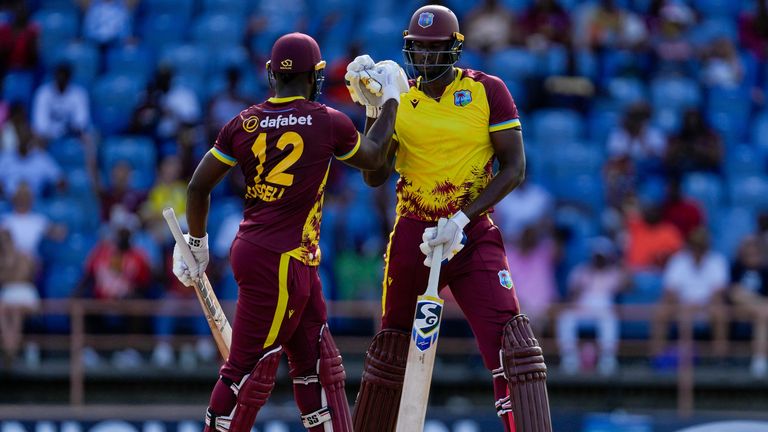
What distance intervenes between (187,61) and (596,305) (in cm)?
519

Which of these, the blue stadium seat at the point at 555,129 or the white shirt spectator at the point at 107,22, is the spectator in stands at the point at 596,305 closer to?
the blue stadium seat at the point at 555,129

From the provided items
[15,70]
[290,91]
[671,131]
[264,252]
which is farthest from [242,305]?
[15,70]

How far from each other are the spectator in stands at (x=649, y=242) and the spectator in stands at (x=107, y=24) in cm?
595

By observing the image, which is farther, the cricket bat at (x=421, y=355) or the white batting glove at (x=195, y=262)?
the white batting glove at (x=195, y=262)

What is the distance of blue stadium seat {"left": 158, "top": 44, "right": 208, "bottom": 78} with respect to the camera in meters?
14.2

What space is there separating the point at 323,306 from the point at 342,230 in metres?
5.27

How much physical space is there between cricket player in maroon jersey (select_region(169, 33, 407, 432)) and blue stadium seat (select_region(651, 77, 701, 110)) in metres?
7.39

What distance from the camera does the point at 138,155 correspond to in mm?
13344

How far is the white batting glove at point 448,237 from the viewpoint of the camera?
6766mm

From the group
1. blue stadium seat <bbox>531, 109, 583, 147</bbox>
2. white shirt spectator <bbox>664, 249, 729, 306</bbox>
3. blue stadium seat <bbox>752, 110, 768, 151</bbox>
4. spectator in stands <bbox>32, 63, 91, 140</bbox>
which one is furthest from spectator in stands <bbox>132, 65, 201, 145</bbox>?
blue stadium seat <bbox>752, 110, 768, 151</bbox>

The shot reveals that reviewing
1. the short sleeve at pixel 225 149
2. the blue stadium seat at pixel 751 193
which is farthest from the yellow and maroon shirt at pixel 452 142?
the blue stadium seat at pixel 751 193

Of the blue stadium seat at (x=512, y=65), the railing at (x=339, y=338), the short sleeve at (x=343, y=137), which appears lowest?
the railing at (x=339, y=338)

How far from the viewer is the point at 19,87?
1440 centimetres

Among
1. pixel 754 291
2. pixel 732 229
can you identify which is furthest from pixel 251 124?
pixel 732 229
